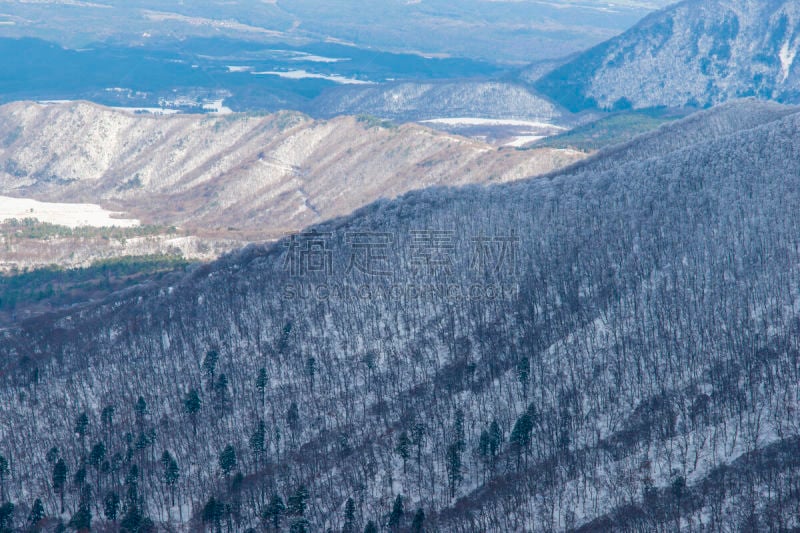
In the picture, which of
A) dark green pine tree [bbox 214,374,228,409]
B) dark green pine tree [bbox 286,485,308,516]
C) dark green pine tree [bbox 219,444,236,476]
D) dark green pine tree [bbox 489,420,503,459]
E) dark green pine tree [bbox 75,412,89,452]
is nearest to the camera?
dark green pine tree [bbox 286,485,308,516]

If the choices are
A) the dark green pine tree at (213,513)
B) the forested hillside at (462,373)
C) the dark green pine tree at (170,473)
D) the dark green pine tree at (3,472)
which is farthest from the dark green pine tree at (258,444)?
the dark green pine tree at (3,472)

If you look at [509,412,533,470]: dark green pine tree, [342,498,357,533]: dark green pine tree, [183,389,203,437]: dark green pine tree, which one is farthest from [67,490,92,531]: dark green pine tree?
[509,412,533,470]: dark green pine tree

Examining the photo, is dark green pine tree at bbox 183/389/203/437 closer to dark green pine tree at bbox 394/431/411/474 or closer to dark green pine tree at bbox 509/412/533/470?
dark green pine tree at bbox 394/431/411/474

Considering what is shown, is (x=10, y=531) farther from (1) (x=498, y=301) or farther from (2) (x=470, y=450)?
(1) (x=498, y=301)

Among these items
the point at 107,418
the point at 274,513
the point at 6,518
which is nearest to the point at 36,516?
the point at 6,518

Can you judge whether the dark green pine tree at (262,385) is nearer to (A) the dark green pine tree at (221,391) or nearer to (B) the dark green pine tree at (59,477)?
(A) the dark green pine tree at (221,391)

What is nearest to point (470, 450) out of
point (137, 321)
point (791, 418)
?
point (791, 418)
